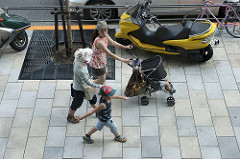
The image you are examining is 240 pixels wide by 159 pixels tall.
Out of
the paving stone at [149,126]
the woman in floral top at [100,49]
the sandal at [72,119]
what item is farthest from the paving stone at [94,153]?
the woman in floral top at [100,49]

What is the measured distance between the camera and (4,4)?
11336mm

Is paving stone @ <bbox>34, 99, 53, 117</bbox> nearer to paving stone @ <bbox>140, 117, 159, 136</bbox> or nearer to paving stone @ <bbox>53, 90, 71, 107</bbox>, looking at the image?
paving stone @ <bbox>53, 90, 71, 107</bbox>

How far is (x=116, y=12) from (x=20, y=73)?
361cm

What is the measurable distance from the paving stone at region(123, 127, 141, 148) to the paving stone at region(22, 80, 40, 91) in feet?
7.96

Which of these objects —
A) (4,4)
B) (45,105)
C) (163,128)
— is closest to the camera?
(163,128)

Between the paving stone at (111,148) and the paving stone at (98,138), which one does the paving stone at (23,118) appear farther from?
the paving stone at (111,148)

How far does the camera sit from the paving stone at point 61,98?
298 inches

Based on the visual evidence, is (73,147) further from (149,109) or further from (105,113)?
(149,109)

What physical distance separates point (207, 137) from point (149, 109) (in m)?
1.35

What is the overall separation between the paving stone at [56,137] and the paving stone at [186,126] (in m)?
2.33

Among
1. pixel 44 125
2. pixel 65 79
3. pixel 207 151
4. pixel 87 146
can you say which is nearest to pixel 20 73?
pixel 65 79

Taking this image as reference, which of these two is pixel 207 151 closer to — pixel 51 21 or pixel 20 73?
pixel 20 73

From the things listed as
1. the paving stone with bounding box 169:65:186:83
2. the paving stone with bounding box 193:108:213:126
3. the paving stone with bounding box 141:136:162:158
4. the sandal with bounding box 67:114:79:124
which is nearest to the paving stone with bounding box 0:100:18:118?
the sandal with bounding box 67:114:79:124

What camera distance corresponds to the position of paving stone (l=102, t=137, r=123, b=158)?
6.50 metres
